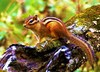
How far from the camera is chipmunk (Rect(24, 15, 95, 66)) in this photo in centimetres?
180

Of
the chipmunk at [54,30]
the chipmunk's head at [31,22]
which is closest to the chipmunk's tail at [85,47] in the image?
the chipmunk at [54,30]

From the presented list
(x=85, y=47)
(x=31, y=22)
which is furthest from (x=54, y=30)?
(x=85, y=47)

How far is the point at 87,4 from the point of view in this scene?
3324 mm

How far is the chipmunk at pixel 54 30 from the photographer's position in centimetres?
180

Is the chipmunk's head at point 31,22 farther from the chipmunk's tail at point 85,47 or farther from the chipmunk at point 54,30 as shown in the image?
the chipmunk's tail at point 85,47

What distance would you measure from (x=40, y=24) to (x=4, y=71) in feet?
2.65

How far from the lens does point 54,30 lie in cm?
215

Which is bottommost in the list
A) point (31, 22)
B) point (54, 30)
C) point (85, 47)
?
point (85, 47)

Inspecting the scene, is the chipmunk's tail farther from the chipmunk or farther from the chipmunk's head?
the chipmunk's head

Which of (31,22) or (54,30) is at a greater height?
(31,22)

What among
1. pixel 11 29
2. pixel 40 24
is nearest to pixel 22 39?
pixel 11 29

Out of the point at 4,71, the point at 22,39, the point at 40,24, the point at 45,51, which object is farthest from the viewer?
the point at 22,39

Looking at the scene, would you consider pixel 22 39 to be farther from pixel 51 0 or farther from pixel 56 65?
pixel 56 65

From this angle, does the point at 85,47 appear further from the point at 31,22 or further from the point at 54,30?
the point at 31,22
